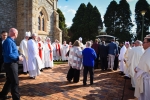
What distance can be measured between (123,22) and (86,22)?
7823mm

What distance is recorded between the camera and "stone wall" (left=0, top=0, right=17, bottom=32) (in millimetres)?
17094

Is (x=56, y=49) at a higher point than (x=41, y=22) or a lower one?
lower

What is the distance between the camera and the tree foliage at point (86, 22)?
38719mm

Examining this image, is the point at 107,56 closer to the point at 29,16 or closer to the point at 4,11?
the point at 29,16

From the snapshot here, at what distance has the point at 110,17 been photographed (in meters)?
39.5

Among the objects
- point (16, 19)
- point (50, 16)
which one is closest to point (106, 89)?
point (16, 19)

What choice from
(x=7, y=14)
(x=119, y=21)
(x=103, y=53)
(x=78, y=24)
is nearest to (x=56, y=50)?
(x=7, y=14)

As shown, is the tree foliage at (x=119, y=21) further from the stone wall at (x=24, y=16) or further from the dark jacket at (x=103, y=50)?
the dark jacket at (x=103, y=50)

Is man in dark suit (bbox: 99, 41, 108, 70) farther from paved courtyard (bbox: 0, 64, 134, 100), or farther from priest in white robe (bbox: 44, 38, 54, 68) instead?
paved courtyard (bbox: 0, 64, 134, 100)

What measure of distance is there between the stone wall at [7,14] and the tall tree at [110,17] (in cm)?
2489

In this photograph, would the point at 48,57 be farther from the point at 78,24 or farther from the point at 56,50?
the point at 78,24

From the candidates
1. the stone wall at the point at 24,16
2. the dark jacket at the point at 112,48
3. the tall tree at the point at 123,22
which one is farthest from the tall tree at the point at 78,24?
the dark jacket at the point at 112,48

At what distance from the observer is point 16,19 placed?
708 inches

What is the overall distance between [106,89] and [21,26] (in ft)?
40.7
